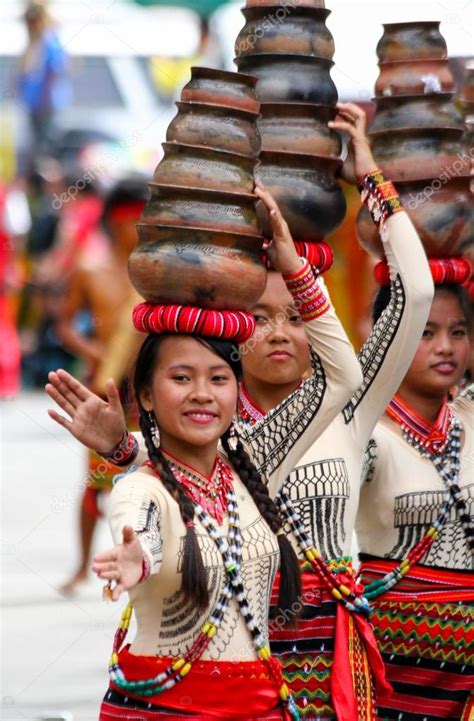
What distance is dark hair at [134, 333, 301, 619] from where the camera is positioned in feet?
12.7

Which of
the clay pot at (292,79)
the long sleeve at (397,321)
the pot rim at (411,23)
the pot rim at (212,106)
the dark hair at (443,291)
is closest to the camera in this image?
the pot rim at (212,106)

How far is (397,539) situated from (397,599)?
0.16 m

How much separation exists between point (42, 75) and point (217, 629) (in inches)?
501

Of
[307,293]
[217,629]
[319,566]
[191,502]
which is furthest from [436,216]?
[217,629]

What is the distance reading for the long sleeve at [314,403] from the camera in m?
4.25

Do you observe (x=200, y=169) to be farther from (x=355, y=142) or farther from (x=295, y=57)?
(x=295, y=57)

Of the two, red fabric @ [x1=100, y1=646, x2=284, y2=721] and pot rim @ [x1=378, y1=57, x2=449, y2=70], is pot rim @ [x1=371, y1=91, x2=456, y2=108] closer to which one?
pot rim @ [x1=378, y1=57, x2=449, y2=70]

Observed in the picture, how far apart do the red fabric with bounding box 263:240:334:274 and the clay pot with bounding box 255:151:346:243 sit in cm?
2

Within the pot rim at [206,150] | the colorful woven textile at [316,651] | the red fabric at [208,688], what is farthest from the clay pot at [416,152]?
the red fabric at [208,688]

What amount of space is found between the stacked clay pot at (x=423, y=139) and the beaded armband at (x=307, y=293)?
2.07ft

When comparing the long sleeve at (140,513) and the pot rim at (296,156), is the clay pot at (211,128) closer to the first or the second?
the pot rim at (296,156)

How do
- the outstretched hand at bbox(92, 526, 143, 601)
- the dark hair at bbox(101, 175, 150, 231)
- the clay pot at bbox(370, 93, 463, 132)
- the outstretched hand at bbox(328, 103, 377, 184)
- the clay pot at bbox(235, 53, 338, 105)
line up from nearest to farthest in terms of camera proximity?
1. the outstretched hand at bbox(92, 526, 143, 601)
2. the outstretched hand at bbox(328, 103, 377, 184)
3. the clay pot at bbox(235, 53, 338, 105)
4. the clay pot at bbox(370, 93, 463, 132)
5. the dark hair at bbox(101, 175, 150, 231)

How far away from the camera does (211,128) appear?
4.09 m

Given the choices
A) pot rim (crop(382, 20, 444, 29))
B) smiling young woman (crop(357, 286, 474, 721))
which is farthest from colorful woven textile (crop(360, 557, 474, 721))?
pot rim (crop(382, 20, 444, 29))
